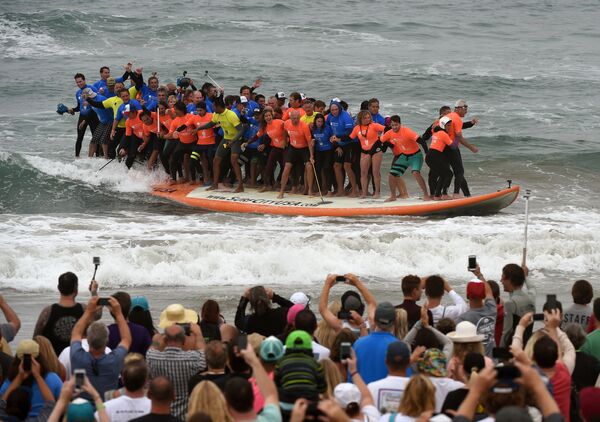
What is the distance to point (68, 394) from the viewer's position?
5.20m

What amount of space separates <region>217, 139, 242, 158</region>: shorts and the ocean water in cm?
96

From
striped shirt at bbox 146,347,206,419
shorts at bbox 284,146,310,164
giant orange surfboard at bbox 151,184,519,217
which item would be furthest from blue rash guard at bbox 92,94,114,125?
striped shirt at bbox 146,347,206,419

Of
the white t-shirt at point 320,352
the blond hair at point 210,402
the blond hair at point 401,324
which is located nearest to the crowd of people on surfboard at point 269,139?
the blond hair at point 401,324

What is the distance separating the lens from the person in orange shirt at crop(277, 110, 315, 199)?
15898 mm

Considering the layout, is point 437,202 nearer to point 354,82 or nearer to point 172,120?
point 172,120

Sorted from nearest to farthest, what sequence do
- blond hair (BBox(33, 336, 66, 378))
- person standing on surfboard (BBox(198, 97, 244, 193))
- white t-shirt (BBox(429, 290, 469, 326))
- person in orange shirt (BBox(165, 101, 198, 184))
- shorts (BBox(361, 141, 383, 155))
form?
blond hair (BBox(33, 336, 66, 378)), white t-shirt (BBox(429, 290, 469, 326)), shorts (BBox(361, 141, 383, 155)), person standing on surfboard (BBox(198, 97, 244, 193)), person in orange shirt (BBox(165, 101, 198, 184))

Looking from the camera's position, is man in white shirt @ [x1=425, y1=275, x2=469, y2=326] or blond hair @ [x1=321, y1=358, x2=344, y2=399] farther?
man in white shirt @ [x1=425, y1=275, x2=469, y2=326]

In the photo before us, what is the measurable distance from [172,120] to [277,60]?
1845 cm

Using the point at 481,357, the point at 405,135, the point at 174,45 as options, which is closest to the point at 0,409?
the point at 481,357

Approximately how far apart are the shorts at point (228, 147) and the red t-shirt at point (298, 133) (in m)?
0.94

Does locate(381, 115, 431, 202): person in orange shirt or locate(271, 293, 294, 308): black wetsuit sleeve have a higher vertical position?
locate(381, 115, 431, 202): person in orange shirt

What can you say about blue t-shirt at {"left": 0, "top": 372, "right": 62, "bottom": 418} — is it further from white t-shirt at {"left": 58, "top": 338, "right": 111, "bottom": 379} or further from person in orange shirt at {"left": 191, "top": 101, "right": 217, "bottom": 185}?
person in orange shirt at {"left": 191, "top": 101, "right": 217, "bottom": 185}

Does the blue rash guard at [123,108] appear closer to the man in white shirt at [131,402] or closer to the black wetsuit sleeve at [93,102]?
the black wetsuit sleeve at [93,102]

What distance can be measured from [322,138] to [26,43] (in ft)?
78.1
